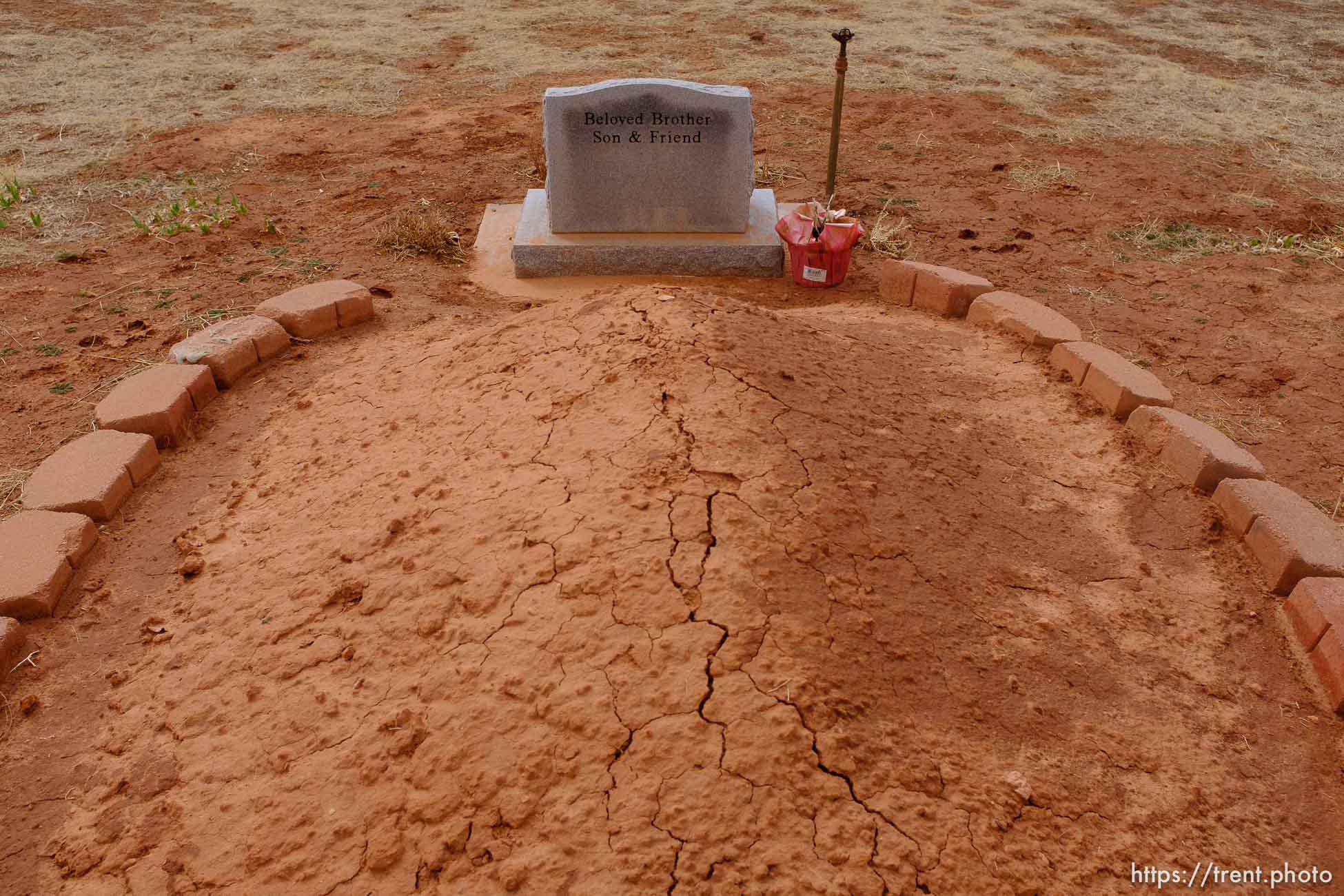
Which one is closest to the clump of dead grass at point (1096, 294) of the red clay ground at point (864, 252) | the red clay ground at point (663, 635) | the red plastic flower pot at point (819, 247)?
the red clay ground at point (864, 252)

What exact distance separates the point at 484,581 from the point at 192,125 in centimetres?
607

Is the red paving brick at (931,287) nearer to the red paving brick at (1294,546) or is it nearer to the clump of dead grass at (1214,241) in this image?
the clump of dead grass at (1214,241)

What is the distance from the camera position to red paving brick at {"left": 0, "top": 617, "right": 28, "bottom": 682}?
2.38m

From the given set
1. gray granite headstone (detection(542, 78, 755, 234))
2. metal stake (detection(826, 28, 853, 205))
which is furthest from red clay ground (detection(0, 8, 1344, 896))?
metal stake (detection(826, 28, 853, 205))

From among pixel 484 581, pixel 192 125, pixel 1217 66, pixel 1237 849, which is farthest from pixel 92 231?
pixel 1217 66

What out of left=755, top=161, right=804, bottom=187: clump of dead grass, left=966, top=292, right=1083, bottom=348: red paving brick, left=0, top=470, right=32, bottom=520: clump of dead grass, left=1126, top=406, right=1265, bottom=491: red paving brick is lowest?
left=0, top=470, right=32, bottom=520: clump of dead grass

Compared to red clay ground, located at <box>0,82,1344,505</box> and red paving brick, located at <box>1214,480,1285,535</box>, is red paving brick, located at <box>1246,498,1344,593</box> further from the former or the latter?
red clay ground, located at <box>0,82,1344,505</box>

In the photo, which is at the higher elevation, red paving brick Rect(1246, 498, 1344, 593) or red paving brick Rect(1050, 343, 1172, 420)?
red paving brick Rect(1050, 343, 1172, 420)

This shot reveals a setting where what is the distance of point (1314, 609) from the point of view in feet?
8.16

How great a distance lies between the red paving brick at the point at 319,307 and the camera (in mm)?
3982

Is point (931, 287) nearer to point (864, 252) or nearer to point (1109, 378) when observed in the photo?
point (864, 252)

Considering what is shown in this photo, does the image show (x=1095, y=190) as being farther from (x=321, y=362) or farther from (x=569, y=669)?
(x=569, y=669)

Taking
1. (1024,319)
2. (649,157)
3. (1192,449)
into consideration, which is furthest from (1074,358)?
(649,157)

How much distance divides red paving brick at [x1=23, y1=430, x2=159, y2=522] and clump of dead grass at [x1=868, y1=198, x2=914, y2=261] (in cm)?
372
